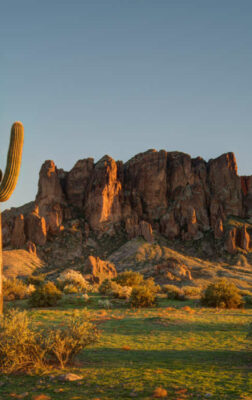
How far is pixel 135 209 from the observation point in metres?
95.2

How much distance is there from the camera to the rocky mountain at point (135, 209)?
254 feet

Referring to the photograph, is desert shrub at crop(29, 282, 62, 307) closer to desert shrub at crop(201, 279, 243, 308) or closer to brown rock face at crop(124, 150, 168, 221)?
desert shrub at crop(201, 279, 243, 308)

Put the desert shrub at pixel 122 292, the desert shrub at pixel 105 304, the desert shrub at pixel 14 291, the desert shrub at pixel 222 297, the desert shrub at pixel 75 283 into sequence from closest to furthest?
the desert shrub at pixel 105 304, the desert shrub at pixel 222 297, the desert shrub at pixel 122 292, the desert shrub at pixel 14 291, the desert shrub at pixel 75 283

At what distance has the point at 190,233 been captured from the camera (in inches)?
3349

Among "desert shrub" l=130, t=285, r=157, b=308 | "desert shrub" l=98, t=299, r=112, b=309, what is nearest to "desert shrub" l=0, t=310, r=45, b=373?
"desert shrub" l=98, t=299, r=112, b=309

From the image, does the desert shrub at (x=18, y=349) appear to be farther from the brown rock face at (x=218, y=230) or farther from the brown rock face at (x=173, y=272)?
the brown rock face at (x=218, y=230)

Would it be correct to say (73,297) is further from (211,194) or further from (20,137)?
(211,194)

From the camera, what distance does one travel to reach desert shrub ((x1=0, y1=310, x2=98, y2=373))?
697 cm

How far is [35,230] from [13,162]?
68.8 metres

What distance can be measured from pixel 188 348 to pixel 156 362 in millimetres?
2306

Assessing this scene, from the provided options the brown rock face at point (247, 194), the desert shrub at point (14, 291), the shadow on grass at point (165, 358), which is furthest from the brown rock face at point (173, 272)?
the brown rock face at point (247, 194)

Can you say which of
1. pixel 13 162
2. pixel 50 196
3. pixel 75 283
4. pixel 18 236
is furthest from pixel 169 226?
pixel 13 162

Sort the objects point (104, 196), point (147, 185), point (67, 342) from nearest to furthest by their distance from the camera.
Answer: point (67, 342)
point (104, 196)
point (147, 185)

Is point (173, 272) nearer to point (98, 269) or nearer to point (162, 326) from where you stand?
point (98, 269)
